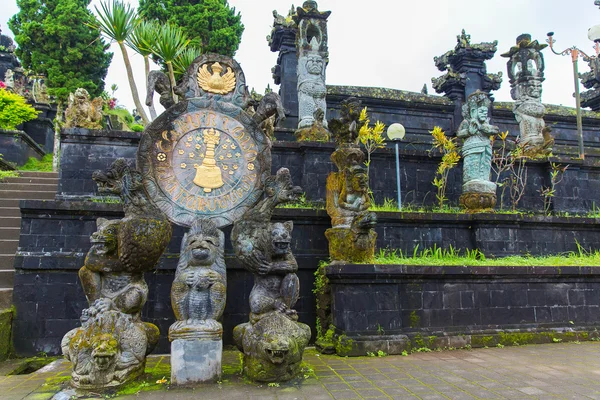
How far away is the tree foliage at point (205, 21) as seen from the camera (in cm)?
1903

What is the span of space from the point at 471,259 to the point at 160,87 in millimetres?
5993

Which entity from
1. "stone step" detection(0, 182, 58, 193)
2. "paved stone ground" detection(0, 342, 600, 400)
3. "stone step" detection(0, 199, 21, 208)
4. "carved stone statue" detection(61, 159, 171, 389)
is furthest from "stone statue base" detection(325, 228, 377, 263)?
"stone step" detection(0, 182, 58, 193)

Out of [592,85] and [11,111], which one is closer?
[11,111]

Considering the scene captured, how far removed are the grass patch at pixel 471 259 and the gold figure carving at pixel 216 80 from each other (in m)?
3.49

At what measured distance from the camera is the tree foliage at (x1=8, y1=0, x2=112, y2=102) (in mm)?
18770

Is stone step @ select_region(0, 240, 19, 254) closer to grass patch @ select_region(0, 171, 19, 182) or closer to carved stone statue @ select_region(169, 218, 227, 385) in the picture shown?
grass patch @ select_region(0, 171, 19, 182)

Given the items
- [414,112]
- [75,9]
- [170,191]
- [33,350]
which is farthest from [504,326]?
[75,9]

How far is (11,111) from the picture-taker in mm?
16438

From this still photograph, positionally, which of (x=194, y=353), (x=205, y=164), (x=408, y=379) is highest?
(x=205, y=164)

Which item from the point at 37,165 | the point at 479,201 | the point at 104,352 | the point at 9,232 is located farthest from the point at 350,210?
the point at 37,165

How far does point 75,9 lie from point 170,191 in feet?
64.5

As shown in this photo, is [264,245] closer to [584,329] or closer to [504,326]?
[504,326]

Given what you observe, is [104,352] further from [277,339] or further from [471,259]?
[471,259]

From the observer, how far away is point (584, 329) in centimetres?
685
